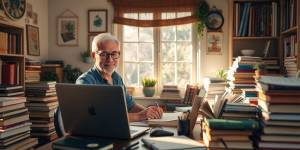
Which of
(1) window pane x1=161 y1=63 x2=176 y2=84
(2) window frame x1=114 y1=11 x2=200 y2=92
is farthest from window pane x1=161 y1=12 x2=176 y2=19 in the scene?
(1) window pane x1=161 y1=63 x2=176 y2=84

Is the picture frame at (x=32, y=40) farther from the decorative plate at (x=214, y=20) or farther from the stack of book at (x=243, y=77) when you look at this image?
the stack of book at (x=243, y=77)

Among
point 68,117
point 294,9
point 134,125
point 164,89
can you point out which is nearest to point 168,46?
point 164,89

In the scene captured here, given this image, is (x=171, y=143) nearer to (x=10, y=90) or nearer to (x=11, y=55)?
(x=10, y=90)

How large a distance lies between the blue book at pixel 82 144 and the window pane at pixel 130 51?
3.45 meters

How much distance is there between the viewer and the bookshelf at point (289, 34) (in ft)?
10.0

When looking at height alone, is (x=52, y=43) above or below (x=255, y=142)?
above

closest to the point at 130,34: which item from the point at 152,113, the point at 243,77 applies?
the point at 243,77

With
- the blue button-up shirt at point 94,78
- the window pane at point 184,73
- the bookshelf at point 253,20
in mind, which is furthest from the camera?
the window pane at point 184,73

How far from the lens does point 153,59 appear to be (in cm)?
481

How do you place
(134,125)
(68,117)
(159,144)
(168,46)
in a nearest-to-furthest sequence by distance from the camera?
(159,144) < (68,117) < (134,125) < (168,46)

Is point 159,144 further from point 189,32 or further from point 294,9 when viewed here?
point 189,32

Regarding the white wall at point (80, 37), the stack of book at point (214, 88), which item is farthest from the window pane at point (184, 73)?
the stack of book at point (214, 88)

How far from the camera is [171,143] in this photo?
1.42 meters

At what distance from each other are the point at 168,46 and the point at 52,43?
1737 mm
